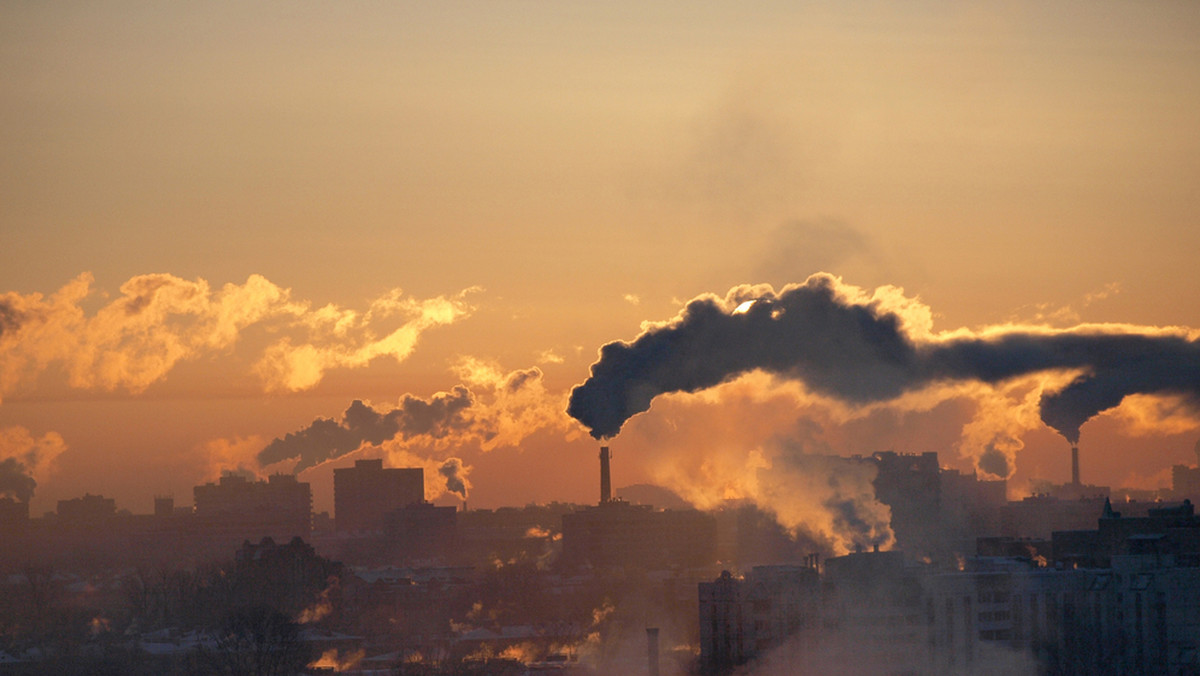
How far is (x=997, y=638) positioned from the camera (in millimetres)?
110500

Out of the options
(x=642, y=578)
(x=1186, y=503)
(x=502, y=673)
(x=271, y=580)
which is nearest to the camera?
(x=1186, y=503)

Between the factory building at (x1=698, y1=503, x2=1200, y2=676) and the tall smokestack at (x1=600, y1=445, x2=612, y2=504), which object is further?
the tall smokestack at (x1=600, y1=445, x2=612, y2=504)

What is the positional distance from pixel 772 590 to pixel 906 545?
60802mm

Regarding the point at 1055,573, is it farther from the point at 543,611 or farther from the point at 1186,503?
the point at 543,611

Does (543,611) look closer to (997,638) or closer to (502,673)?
(502,673)

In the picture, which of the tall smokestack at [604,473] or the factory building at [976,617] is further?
the tall smokestack at [604,473]

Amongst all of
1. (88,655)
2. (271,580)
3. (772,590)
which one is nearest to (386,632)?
(271,580)

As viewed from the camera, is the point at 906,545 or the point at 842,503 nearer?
the point at 842,503

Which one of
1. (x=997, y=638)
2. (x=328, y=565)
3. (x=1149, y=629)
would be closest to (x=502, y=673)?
(x=997, y=638)

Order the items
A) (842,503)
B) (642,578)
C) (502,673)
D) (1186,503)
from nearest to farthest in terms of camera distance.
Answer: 1. (1186,503)
2. (502,673)
3. (842,503)
4. (642,578)

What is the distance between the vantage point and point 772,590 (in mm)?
111750

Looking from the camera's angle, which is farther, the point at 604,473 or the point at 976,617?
the point at 604,473

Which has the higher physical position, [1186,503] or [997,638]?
[1186,503]

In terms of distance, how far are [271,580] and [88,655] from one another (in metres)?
50.3
